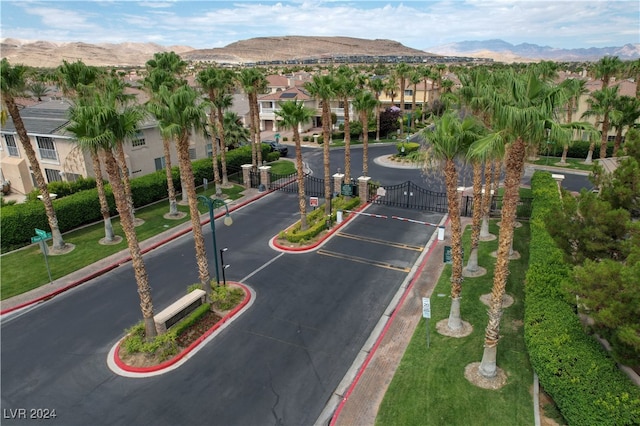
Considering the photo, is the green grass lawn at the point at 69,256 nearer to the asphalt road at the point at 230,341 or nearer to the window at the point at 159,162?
the asphalt road at the point at 230,341

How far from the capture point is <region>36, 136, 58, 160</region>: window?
35094mm

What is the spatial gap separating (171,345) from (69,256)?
12.8 metres

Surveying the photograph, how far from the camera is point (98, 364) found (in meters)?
15.9

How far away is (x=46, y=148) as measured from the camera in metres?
35.5

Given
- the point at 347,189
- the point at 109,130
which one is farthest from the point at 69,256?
the point at 347,189

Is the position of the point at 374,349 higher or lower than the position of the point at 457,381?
lower

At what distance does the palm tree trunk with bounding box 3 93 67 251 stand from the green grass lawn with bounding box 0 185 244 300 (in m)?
1.14

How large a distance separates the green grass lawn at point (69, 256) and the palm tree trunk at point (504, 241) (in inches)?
856

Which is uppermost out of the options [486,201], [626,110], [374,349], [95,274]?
[626,110]

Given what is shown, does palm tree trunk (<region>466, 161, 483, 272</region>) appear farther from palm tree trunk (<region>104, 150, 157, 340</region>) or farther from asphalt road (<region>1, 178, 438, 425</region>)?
palm tree trunk (<region>104, 150, 157, 340</region>)

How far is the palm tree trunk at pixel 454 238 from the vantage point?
15.1 m

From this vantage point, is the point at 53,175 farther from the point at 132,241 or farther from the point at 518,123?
the point at 518,123

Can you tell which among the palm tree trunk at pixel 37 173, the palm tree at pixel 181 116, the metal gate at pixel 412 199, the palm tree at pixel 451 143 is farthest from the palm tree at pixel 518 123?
the palm tree trunk at pixel 37 173

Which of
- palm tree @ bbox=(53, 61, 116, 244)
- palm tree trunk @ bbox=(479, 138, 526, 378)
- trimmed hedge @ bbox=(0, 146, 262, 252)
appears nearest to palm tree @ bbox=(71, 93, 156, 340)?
palm tree @ bbox=(53, 61, 116, 244)
